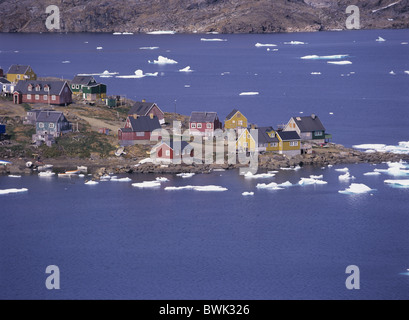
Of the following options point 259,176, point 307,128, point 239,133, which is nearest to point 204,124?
point 239,133

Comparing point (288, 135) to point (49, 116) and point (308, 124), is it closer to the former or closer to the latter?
point (308, 124)

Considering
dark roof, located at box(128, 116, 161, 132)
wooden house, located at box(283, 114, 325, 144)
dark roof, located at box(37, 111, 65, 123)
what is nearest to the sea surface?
wooden house, located at box(283, 114, 325, 144)

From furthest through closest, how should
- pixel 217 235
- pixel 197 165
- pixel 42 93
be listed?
pixel 42 93
pixel 197 165
pixel 217 235

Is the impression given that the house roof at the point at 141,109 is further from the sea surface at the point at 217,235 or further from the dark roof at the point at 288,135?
the dark roof at the point at 288,135

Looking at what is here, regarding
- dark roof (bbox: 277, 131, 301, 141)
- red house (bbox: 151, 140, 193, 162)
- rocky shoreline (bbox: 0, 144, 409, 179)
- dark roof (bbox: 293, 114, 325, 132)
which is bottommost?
rocky shoreline (bbox: 0, 144, 409, 179)

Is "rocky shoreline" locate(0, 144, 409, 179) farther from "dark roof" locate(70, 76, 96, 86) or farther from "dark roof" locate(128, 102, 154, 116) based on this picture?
"dark roof" locate(70, 76, 96, 86)

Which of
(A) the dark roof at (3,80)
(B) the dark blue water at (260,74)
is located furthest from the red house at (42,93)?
(B) the dark blue water at (260,74)
